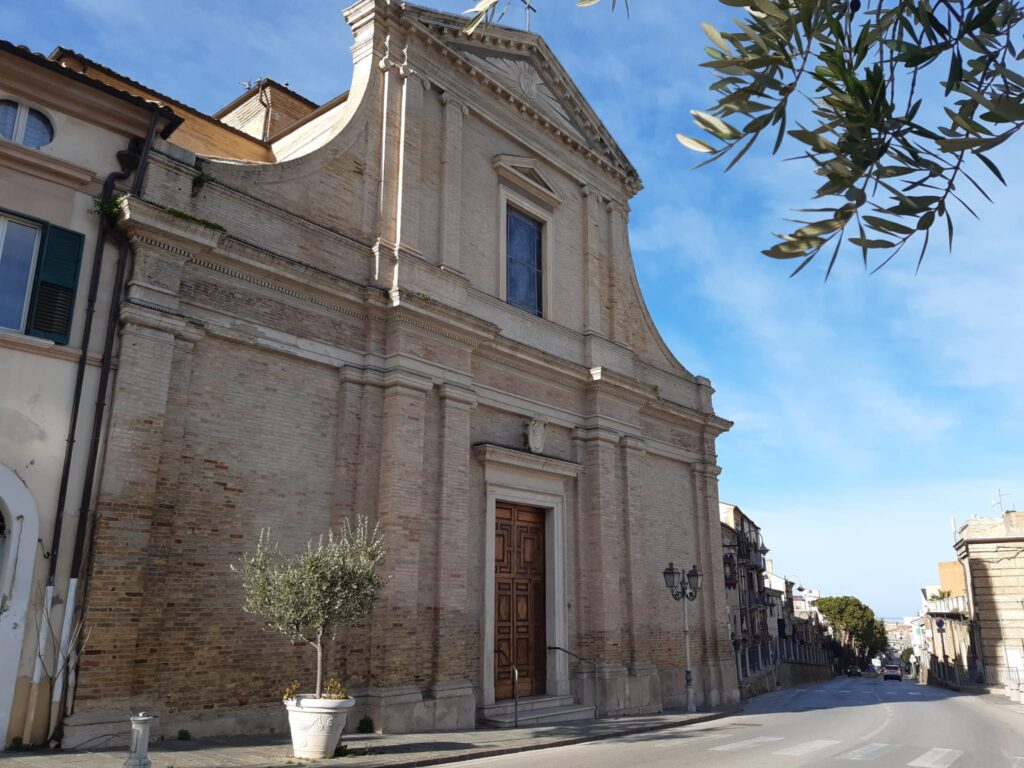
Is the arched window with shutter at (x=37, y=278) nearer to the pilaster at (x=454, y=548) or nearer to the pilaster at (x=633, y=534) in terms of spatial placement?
the pilaster at (x=454, y=548)

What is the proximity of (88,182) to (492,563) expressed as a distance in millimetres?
8881

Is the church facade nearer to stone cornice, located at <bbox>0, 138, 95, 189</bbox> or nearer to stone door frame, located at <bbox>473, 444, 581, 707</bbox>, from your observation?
stone door frame, located at <bbox>473, 444, 581, 707</bbox>

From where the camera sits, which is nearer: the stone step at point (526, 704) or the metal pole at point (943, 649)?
the stone step at point (526, 704)

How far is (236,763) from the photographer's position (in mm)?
8234

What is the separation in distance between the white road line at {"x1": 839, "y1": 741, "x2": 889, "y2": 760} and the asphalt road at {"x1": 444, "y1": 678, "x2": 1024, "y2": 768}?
0.04 ft

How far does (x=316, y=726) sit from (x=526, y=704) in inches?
234

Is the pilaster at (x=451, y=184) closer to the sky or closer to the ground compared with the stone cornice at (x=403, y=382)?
→ closer to the sky

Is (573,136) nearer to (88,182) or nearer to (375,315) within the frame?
(375,315)

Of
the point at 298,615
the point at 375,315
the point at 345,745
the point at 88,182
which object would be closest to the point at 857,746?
the point at 345,745

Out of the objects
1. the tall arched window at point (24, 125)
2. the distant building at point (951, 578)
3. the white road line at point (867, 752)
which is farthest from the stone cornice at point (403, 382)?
the distant building at point (951, 578)

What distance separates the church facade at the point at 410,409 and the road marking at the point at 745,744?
3.53m

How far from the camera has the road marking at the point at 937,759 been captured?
1020 centimetres

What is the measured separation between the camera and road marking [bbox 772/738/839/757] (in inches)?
428

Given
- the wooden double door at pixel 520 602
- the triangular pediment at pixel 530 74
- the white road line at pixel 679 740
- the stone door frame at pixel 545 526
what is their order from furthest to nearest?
1. the triangular pediment at pixel 530 74
2. the wooden double door at pixel 520 602
3. the stone door frame at pixel 545 526
4. the white road line at pixel 679 740
